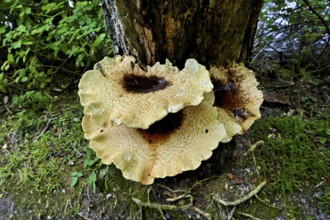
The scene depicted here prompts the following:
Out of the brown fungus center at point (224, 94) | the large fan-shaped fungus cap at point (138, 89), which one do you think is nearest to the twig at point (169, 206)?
the brown fungus center at point (224, 94)

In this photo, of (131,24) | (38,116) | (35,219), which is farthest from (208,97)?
(38,116)

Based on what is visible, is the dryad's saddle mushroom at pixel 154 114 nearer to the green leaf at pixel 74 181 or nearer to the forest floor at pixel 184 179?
the forest floor at pixel 184 179

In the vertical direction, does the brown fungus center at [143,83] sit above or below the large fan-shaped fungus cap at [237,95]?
above

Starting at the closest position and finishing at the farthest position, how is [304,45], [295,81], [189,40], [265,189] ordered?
[189,40], [265,189], [295,81], [304,45]

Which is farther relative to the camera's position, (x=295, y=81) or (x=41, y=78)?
(x=295, y=81)

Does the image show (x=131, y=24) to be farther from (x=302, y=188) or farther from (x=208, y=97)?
(x=302, y=188)
